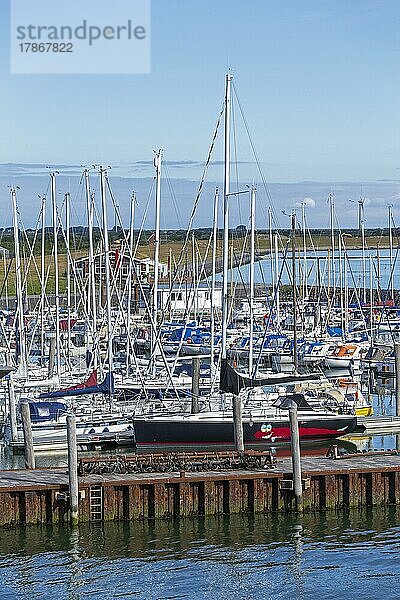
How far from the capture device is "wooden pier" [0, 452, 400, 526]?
3300cm

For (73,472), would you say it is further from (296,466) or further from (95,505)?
(296,466)

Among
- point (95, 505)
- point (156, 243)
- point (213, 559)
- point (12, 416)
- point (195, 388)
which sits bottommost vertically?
point (213, 559)

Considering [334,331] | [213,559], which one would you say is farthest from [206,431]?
[334,331]

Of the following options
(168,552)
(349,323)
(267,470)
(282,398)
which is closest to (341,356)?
(349,323)

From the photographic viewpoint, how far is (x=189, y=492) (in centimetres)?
3384

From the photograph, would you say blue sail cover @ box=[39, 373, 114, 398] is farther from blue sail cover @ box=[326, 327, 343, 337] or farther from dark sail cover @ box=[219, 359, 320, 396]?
blue sail cover @ box=[326, 327, 343, 337]

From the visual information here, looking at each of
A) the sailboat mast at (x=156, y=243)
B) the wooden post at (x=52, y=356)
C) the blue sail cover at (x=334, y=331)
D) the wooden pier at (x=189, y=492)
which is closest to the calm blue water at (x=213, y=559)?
the wooden pier at (x=189, y=492)

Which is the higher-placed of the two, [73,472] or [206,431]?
[73,472]

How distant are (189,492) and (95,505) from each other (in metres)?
2.92

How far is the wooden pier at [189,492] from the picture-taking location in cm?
3300

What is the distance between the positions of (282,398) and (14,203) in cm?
1995

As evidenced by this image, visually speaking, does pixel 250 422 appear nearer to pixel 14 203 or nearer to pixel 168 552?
pixel 168 552

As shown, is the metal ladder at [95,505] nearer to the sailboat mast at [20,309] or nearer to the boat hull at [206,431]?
the boat hull at [206,431]

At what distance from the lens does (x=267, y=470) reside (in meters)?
34.9
